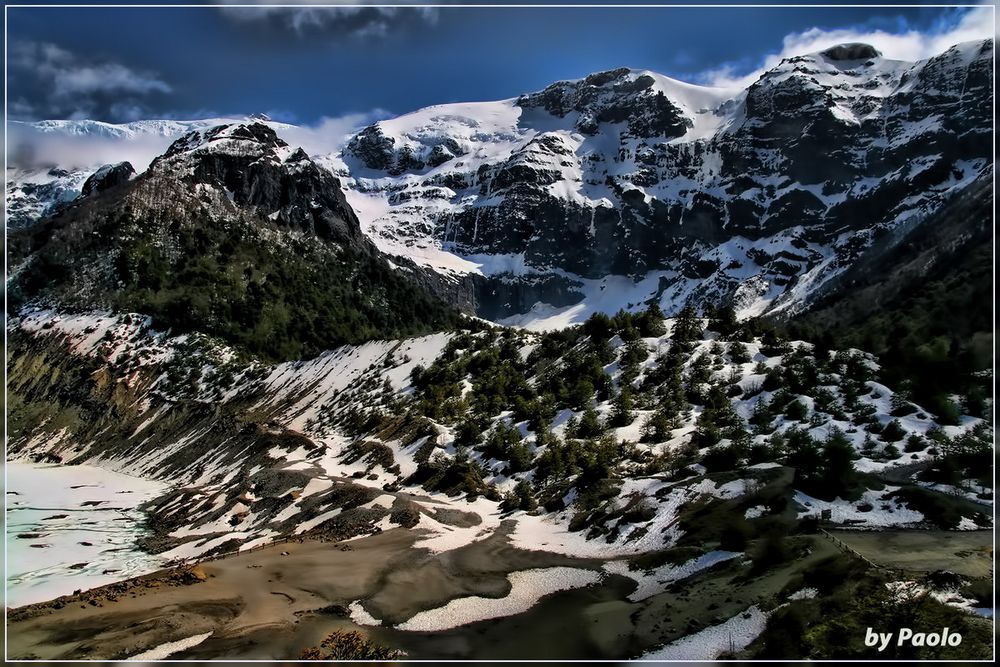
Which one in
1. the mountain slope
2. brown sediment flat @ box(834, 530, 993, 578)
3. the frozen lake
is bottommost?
the frozen lake

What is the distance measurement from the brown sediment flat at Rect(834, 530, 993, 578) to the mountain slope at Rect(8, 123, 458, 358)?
6817 cm

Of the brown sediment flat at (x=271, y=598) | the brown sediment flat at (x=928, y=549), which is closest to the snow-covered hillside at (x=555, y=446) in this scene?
the brown sediment flat at (x=928, y=549)

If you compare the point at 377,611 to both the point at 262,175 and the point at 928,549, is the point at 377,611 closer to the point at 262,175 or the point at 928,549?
the point at 928,549

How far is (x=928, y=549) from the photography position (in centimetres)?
1612

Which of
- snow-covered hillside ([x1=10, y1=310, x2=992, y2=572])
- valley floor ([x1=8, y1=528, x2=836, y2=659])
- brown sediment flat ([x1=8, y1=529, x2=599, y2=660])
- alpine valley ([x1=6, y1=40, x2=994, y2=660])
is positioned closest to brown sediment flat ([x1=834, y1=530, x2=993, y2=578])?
alpine valley ([x1=6, y1=40, x2=994, y2=660])

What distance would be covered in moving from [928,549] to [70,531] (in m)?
41.6

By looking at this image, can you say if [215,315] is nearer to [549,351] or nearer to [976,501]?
[549,351]

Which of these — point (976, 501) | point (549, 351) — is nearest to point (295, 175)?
point (549, 351)

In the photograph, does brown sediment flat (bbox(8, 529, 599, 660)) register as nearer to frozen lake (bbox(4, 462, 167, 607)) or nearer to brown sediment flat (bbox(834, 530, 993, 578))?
frozen lake (bbox(4, 462, 167, 607))

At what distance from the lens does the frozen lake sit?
25333 mm

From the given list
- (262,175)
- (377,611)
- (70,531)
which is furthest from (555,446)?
(262,175)

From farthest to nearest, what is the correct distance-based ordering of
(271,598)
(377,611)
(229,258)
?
(229,258)
(271,598)
(377,611)

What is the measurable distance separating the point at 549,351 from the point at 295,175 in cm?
10849

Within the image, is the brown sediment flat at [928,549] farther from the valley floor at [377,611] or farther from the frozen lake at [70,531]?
the frozen lake at [70,531]
